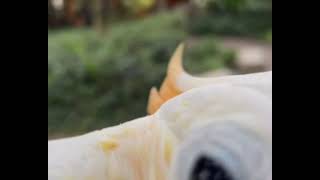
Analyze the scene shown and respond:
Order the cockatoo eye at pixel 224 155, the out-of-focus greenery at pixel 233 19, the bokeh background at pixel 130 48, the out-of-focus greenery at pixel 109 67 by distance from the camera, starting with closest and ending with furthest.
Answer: the cockatoo eye at pixel 224 155
the out-of-focus greenery at pixel 109 67
the bokeh background at pixel 130 48
the out-of-focus greenery at pixel 233 19

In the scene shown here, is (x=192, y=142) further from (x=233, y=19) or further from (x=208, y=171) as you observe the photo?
(x=233, y=19)

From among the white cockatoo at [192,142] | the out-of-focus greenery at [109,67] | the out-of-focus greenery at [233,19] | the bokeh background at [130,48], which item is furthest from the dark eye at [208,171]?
the out-of-focus greenery at [233,19]

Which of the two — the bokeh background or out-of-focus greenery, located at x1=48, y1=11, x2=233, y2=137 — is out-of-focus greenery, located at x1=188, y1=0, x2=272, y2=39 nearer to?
→ the bokeh background

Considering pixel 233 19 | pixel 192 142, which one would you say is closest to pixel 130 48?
pixel 233 19

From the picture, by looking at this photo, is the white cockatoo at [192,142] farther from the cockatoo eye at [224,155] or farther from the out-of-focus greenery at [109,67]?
the out-of-focus greenery at [109,67]
